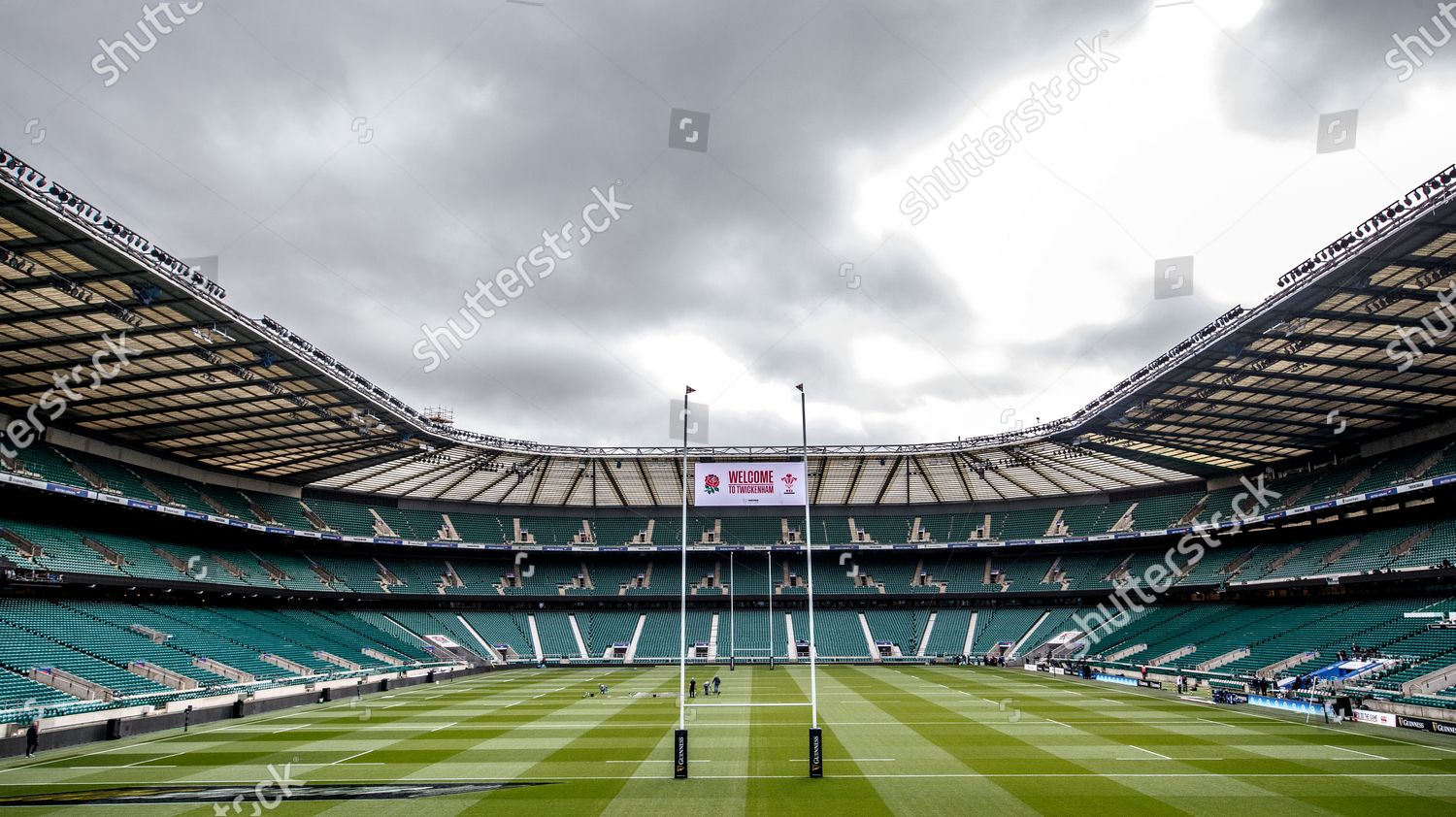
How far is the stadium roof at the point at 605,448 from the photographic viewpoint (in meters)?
27.7

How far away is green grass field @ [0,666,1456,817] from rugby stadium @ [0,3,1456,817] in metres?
0.23

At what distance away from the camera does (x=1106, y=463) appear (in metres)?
64.5

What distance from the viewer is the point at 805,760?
78.6 ft

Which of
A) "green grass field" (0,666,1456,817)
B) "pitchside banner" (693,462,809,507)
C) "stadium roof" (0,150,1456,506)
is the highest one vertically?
"stadium roof" (0,150,1456,506)

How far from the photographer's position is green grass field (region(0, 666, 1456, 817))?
1869 cm

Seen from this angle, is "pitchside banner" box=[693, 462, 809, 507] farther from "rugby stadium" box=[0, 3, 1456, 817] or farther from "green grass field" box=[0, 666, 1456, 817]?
"green grass field" box=[0, 666, 1456, 817]

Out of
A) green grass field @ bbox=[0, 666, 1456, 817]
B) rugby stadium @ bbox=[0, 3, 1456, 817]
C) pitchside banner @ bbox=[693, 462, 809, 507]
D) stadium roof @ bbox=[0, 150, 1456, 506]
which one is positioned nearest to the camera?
green grass field @ bbox=[0, 666, 1456, 817]

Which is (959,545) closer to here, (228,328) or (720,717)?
(720,717)

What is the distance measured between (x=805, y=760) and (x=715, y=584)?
56355mm

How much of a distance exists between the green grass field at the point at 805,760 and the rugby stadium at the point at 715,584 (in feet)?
0.75

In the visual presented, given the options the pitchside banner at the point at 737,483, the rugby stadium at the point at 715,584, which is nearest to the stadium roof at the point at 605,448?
the rugby stadium at the point at 715,584

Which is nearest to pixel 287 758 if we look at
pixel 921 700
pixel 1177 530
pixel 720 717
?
pixel 720 717

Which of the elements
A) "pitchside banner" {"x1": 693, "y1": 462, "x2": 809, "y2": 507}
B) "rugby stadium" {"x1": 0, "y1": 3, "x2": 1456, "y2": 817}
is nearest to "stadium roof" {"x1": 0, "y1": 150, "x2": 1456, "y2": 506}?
"rugby stadium" {"x1": 0, "y1": 3, "x2": 1456, "y2": 817}

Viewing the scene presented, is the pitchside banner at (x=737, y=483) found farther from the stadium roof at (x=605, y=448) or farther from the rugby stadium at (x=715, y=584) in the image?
the stadium roof at (x=605, y=448)
